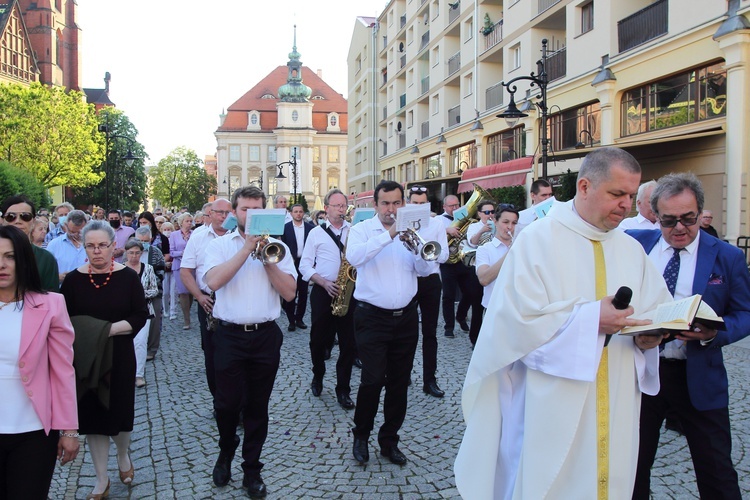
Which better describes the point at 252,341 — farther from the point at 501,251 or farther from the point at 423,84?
the point at 423,84

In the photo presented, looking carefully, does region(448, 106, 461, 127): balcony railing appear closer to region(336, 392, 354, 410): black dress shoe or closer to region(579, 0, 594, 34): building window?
region(579, 0, 594, 34): building window

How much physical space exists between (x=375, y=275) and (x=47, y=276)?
2.42 m

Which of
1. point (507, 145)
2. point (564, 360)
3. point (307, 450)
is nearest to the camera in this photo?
point (564, 360)

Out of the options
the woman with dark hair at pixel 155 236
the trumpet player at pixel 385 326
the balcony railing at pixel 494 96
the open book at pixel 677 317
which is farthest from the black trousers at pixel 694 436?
the balcony railing at pixel 494 96

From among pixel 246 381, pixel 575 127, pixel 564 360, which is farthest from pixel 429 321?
pixel 575 127

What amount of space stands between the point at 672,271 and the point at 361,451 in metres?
2.70

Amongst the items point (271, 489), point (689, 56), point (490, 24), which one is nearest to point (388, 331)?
point (271, 489)

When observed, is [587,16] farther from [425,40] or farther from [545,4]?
[425,40]

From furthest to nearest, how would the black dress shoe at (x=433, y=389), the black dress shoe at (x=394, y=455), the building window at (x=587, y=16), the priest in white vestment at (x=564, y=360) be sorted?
1. the building window at (x=587, y=16)
2. the black dress shoe at (x=433, y=389)
3. the black dress shoe at (x=394, y=455)
4. the priest in white vestment at (x=564, y=360)

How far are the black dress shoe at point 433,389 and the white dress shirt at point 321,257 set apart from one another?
1.62 metres

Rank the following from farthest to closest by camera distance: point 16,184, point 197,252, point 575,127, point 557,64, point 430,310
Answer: point 16,184
point 557,64
point 575,127
point 430,310
point 197,252

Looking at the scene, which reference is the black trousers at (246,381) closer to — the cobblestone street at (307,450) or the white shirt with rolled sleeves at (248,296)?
the white shirt with rolled sleeves at (248,296)

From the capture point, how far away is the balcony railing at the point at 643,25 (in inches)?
670

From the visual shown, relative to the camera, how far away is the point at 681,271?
3.67m
